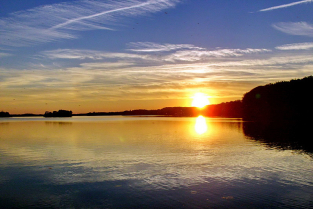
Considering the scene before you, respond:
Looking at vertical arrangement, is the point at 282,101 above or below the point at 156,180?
above

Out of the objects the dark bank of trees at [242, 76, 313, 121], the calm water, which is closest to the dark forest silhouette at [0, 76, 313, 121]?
the dark bank of trees at [242, 76, 313, 121]

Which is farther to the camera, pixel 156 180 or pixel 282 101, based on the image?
pixel 282 101

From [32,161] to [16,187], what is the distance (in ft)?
22.7

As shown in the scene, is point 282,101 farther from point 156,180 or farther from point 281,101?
point 156,180

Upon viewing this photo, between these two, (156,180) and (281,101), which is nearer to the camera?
(156,180)

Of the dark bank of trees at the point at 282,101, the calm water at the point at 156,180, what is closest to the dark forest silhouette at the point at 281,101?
the dark bank of trees at the point at 282,101

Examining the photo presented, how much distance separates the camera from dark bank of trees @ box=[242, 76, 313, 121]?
8806 centimetres

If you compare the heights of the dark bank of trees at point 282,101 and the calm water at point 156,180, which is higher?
the dark bank of trees at point 282,101

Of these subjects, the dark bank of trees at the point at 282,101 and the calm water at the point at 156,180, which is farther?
the dark bank of trees at the point at 282,101

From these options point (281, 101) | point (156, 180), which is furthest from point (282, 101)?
point (156, 180)

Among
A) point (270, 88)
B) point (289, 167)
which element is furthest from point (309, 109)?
point (289, 167)

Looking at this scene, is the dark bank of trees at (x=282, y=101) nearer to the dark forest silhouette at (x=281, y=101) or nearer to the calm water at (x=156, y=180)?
the dark forest silhouette at (x=281, y=101)

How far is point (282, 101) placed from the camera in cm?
9444

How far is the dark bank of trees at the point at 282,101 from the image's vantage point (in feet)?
289
